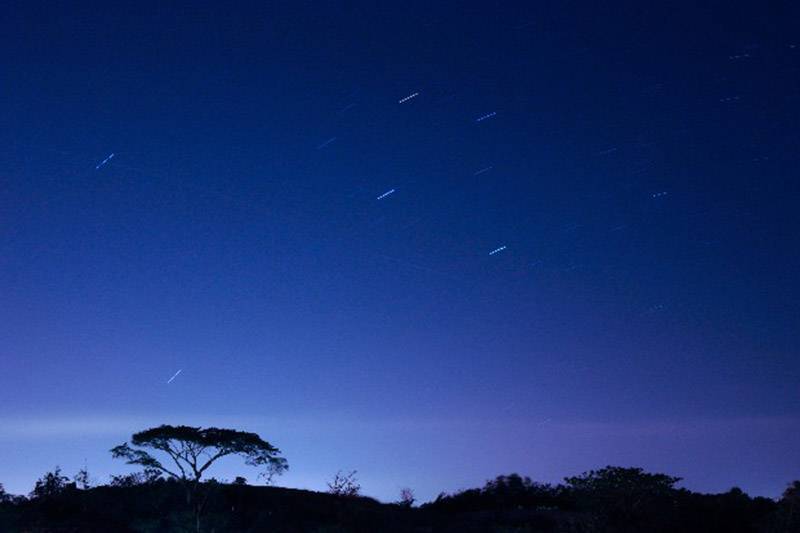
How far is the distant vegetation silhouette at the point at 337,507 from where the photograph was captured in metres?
39.7

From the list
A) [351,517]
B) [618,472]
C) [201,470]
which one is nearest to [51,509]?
[201,470]

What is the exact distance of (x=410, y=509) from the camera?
60188 millimetres

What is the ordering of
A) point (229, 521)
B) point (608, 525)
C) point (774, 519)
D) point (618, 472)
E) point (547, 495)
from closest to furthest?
point (774, 519), point (608, 525), point (618, 472), point (229, 521), point (547, 495)

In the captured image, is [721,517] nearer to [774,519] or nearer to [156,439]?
[774,519]

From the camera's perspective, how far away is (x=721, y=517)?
4141 cm

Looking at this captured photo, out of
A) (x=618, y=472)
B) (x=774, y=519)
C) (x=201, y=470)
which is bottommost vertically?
(x=774, y=519)

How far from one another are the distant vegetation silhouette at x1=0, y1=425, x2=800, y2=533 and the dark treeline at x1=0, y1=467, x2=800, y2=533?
2.8 inches

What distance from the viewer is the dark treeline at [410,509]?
3959 cm

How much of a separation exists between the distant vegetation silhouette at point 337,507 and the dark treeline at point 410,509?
71mm

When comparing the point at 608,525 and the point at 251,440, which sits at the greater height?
the point at 251,440

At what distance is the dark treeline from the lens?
3959 centimetres

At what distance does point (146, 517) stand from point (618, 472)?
29.2 m

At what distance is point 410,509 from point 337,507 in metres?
7.61

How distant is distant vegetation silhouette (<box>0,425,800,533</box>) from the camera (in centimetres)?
3972
